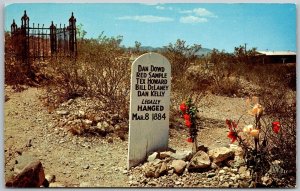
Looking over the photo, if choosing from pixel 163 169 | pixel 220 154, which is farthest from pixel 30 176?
pixel 220 154

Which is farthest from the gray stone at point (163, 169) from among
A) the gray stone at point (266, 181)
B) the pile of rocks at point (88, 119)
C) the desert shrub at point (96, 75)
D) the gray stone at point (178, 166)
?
the desert shrub at point (96, 75)

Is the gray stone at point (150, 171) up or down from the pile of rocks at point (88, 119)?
down

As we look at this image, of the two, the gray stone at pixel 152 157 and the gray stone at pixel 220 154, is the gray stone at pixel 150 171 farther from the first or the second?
the gray stone at pixel 220 154

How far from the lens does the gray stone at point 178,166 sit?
19.6 feet

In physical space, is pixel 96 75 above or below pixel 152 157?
above

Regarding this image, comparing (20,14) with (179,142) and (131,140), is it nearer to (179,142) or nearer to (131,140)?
(131,140)

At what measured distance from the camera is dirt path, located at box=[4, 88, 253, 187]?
6.16 metres

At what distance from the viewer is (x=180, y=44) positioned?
26.3ft

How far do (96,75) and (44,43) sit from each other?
136 centimetres

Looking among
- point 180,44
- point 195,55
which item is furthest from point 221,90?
point 180,44

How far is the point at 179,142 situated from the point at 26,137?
2.26m

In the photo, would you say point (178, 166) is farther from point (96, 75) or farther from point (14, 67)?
point (14, 67)

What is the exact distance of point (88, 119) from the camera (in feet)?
24.9

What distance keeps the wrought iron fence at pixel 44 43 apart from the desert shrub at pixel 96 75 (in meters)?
0.23
